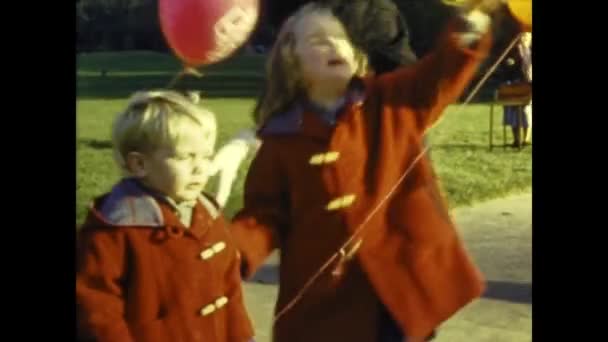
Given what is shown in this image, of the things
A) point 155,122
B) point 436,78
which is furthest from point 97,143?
point 436,78

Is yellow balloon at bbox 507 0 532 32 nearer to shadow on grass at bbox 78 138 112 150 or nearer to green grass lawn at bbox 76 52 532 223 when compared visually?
green grass lawn at bbox 76 52 532 223

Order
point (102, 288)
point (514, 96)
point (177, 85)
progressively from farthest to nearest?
point (514, 96), point (177, 85), point (102, 288)

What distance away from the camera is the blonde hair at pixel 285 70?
3.11 meters

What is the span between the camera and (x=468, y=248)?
320 centimetres

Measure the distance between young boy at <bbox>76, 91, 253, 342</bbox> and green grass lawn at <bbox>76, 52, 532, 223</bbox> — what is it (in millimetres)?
46

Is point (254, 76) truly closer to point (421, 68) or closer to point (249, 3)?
point (249, 3)

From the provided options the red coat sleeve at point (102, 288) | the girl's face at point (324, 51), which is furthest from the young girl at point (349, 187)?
the red coat sleeve at point (102, 288)

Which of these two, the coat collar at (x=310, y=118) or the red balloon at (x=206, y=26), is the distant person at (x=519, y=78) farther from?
the red balloon at (x=206, y=26)

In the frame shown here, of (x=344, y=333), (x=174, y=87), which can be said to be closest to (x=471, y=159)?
(x=344, y=333)

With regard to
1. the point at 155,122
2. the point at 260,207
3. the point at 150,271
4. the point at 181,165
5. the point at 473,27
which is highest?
the point at 473,27

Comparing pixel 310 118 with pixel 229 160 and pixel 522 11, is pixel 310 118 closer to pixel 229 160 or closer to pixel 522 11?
pixel 229 160

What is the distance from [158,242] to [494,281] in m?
0.88

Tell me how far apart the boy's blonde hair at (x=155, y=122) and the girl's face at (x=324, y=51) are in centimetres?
28

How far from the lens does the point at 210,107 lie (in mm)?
3137
